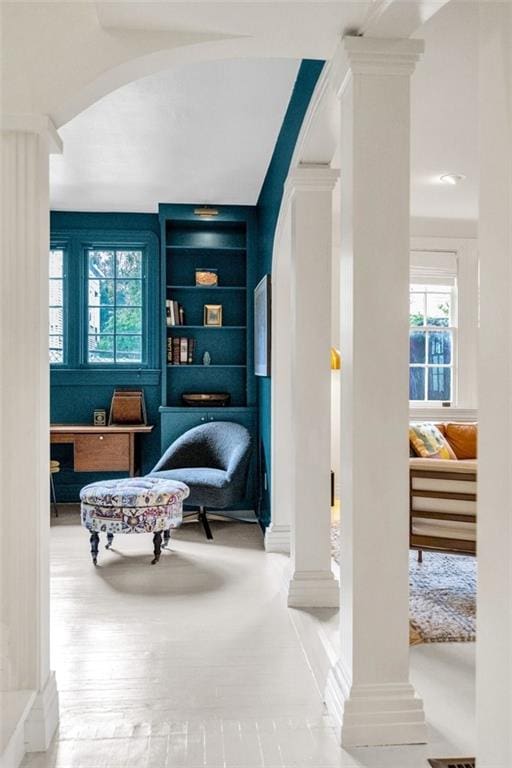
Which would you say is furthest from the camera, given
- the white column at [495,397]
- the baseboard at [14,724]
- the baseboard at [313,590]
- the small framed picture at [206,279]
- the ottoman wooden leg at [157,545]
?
the small framed picture at [206,279]

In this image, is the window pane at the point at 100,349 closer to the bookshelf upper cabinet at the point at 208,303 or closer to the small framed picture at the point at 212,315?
the bookshelf upper cabinet at the point at 208,303

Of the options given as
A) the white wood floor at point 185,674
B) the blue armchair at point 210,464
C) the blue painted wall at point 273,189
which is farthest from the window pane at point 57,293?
the white wood floor at point 185,674

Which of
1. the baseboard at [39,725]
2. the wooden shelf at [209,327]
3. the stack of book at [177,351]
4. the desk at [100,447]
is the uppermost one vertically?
the wooden shelf at [209,327]

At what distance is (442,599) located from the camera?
3377mm

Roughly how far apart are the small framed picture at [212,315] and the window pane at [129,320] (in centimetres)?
72

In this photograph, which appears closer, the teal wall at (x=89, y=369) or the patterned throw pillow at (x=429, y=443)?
the patterned throw pillow at (x=429, y=443)

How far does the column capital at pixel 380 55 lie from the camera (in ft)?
6.79

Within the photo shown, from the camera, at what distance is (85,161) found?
181 inches

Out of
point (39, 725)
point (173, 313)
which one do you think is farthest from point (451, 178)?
point (39, 725)

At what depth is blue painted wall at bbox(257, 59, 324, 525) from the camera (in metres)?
3.03

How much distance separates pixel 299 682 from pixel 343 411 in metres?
1.15

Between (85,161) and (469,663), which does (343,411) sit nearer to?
(469,663)

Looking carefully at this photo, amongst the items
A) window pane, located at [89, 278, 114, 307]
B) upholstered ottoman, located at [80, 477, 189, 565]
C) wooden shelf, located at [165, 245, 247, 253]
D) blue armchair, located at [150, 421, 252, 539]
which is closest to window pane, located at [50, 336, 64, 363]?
window pane, located at [89, 278, 114, 307]

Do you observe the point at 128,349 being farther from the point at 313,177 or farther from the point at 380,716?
the point at 380,716
